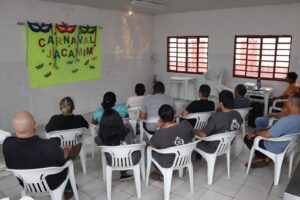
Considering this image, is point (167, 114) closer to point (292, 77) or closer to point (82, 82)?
point (292, 77)

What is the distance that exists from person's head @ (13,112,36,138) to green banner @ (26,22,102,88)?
3117 mm

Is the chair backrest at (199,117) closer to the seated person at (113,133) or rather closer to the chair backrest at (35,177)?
the seated person at (113,133)

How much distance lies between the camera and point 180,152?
2.39 metres

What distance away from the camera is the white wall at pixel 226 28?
5.27m

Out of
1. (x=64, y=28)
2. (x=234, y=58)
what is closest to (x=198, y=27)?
(x=234, y=58)

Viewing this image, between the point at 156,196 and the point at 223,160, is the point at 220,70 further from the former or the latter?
the point at 156,196

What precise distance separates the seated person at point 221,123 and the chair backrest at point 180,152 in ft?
1.21

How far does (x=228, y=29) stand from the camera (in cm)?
600

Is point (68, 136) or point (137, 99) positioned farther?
point (137, 99)

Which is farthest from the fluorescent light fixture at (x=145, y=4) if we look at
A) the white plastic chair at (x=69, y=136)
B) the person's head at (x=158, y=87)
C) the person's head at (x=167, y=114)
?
the person's head at (x=167, y=114)

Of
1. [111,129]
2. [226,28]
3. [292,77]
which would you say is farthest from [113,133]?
[226,28]

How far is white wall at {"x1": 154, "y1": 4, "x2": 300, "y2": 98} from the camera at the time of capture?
17.3ft

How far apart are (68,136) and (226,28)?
4.77 metres

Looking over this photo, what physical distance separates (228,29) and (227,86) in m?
1.40
